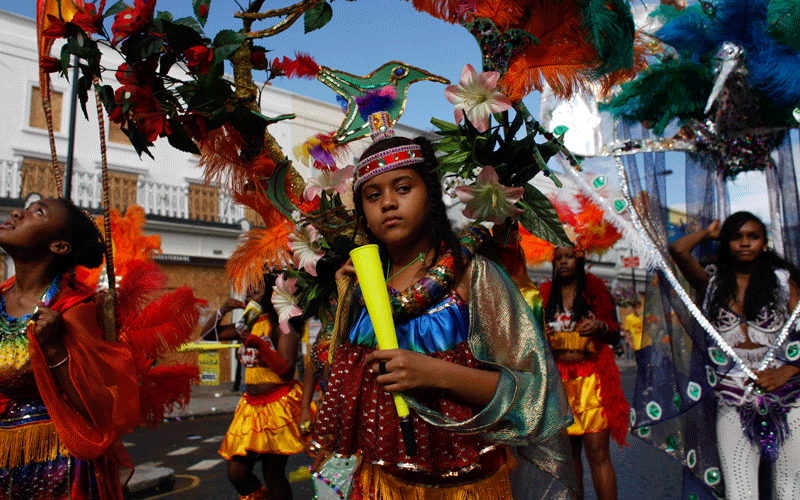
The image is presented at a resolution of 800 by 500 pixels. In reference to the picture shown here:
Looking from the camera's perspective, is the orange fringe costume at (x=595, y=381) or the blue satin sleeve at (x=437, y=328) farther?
the orange fringe costume at (x=595, y=381)

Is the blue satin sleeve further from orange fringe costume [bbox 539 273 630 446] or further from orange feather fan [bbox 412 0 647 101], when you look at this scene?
orange fringe costume [bbox 539 273 630 446]

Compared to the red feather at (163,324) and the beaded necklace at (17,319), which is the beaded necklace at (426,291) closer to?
Result: the red feather at (163,324)

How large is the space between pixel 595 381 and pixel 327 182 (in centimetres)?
319

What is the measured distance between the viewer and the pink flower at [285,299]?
2.58m

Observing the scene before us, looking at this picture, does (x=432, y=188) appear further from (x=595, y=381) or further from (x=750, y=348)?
(x=595, y=381)

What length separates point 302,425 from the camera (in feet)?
13.8

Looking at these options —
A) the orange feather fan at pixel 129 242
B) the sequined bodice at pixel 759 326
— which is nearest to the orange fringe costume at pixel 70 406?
the orange feather fan at pixel 129 242

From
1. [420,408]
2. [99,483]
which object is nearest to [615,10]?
[420,408]

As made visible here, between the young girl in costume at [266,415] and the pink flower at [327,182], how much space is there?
1.97 m

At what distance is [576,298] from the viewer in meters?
4.96

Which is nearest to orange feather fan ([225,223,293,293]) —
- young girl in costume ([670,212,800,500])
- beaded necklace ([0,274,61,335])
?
beaded necklace ([0,274,61,335])

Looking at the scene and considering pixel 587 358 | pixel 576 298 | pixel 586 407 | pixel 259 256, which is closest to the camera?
pixel 259 256

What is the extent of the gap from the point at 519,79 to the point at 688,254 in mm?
2284

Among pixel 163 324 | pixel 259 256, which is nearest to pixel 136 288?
pixel 163 324
